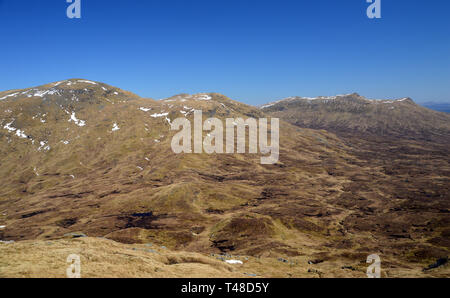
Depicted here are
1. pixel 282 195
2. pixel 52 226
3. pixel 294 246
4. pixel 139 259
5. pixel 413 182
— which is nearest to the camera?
pixel 139 259

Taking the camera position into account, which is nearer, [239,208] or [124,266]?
[124,266]

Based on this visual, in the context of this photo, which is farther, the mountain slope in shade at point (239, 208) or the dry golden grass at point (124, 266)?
the mountain slope in shade at point (239, 208)

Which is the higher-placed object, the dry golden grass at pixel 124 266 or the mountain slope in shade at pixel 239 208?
the dry golden grass at pixel 124 266

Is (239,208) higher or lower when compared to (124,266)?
lower

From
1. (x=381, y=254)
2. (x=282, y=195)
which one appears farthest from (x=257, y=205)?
(x=381, y=254)

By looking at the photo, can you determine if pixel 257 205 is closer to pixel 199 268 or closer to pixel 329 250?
pixel 329 250

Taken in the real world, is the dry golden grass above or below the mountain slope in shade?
above

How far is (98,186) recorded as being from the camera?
166 meters

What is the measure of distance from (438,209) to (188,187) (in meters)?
127

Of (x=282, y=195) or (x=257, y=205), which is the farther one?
(x=282, y=195)

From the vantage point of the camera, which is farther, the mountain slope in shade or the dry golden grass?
the mountain slope in shade

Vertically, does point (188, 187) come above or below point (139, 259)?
below
